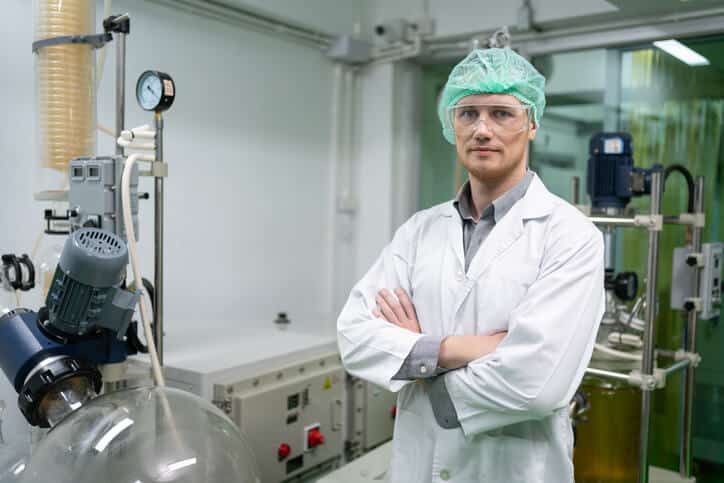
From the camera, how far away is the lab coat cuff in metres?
1.36

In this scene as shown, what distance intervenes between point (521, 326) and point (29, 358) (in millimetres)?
1051

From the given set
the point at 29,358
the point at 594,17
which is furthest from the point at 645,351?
the point at 29,358

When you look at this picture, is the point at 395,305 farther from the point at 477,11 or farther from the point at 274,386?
the point at 477,11

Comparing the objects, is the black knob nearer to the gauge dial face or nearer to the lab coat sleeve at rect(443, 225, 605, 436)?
the lab coat sleeve at rect(443, 225, 605, 436)

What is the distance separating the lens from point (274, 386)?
2.12 metres

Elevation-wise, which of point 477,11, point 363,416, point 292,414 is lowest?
point 363,416

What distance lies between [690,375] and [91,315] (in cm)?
209

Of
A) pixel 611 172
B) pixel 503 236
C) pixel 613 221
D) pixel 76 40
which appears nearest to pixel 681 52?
pixel 611 172

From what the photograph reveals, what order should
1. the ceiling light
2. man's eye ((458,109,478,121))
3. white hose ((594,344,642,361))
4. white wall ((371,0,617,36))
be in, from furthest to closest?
white wall ((371,0,617,36)) → the ceiling light → white hose ((594,344,642,361)) → man's eye ((458,109,478,121))

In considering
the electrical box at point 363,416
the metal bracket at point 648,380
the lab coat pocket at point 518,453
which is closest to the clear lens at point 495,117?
the lab coat pocket at point 518,453

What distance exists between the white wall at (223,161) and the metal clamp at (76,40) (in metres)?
0.63

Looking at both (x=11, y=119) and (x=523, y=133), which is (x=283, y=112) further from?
(x=523, y=133)

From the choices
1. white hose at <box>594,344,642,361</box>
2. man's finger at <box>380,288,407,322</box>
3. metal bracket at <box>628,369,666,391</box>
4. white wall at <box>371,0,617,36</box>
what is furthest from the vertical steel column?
white wall at <box>371,0,617,36</box>

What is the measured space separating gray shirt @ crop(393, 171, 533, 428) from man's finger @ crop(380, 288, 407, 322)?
12cm
